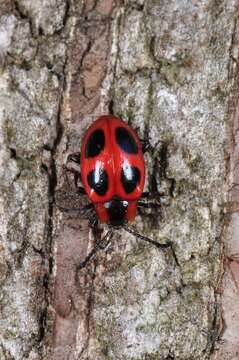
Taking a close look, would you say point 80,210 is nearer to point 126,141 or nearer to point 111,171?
point 111,171

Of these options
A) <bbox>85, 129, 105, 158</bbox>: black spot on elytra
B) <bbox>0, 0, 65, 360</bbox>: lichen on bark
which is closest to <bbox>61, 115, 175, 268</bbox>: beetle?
<bbox>85, 129, 105, 158</bbox>: black spot on elytra

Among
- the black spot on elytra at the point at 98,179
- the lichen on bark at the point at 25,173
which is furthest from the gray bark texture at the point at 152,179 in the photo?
the black spot on elytra at the point at 98,179

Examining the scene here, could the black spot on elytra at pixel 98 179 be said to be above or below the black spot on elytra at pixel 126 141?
below

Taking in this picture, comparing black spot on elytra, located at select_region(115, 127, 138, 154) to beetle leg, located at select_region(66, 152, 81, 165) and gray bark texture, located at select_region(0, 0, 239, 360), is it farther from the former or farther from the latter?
beetle leg, located at select_region(66, 152, 81, 165)

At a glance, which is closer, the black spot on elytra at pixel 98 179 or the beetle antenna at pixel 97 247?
the beetle antenna at pixel 97 247

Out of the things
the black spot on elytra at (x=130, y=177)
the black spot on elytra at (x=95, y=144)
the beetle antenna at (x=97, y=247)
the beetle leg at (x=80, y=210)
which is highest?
the black spot on elytra at (x=95, y=144)

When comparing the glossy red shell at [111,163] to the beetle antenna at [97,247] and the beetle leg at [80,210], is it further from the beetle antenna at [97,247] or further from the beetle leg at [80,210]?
the beetle antenna at [97,247]

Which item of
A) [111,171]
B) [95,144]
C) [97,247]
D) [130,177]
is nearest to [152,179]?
[130,177]
